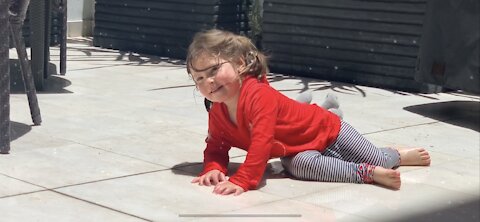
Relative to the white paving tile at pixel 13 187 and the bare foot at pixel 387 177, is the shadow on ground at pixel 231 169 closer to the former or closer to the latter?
the bare foot at pixel 387 177

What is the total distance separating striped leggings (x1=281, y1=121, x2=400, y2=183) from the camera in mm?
4672

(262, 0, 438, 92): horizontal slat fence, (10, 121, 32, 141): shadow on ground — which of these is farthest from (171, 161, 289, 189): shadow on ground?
(262, 0, 438, 92): horizontal slat fence

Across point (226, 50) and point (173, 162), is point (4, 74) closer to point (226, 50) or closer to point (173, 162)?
point (173, 162)

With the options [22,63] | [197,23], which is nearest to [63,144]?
[22,63]

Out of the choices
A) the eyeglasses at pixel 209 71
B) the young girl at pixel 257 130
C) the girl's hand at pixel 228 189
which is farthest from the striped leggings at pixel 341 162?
the eyeglasses at pixel 209 71

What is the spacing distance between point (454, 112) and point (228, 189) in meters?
3.25

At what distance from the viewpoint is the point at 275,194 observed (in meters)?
4.44

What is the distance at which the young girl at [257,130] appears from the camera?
446 centimetres

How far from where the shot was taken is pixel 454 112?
7.19 m

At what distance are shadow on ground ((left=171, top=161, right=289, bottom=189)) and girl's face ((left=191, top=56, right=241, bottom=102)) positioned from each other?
1.51 ft

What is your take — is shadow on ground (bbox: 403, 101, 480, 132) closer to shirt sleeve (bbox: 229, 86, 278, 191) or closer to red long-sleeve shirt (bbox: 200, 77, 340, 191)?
red long-sleeve shirt (bbox: 200, 77, 340, 191)

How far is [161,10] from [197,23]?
435mm

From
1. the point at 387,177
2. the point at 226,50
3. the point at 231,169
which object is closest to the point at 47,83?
the point at 231,169

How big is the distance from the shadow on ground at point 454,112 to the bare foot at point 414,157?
1.40 meters
